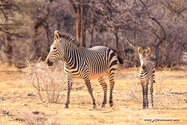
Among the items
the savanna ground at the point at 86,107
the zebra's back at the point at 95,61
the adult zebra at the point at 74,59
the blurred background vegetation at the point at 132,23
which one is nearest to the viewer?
the savanna ground at the point at 86,107

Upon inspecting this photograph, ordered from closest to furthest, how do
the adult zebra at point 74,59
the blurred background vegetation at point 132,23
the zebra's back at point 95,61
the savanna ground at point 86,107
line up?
the savanna ground at point 86,107
the adult zebra at point 74,59
the zebra's back at point 95,61
the blurred background vegetation at point 132,23

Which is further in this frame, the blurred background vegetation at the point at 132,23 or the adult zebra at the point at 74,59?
the blurred background vegetation at the point at 132,23

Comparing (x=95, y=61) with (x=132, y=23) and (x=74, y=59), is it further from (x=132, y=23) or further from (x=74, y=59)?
(x=132, y=23)

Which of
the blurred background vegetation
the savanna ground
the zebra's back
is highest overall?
the blurred background vegetation

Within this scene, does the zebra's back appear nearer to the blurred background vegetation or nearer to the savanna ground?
the savanna ground

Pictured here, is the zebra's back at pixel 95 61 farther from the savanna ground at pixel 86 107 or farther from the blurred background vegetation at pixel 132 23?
the blurred background vegetation at pixel 132 23

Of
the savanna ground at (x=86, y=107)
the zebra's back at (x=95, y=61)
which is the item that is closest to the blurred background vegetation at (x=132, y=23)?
the savanna ground at (x=86, y=107)

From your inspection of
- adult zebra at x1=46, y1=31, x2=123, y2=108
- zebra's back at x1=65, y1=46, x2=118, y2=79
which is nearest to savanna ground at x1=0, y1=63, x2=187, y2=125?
adult zebra at x1=46, y1=31, x2=123, y2=108

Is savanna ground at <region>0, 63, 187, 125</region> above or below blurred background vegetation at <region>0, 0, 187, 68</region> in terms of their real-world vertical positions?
below

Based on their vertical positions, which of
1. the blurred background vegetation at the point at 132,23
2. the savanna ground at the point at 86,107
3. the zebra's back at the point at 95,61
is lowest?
the savanna ground at the point at 86,107

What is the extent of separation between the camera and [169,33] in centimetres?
1680

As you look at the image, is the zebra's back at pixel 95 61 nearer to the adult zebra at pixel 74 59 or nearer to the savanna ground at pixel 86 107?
the adult zebra at pixel 74 59

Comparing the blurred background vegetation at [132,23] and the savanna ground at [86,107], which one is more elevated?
the blurred background vegetation at [132,23]

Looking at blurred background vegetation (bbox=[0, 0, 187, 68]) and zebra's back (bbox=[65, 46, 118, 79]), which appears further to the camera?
blurred background vegetation (bbox=[0, 0, 187, 68])
